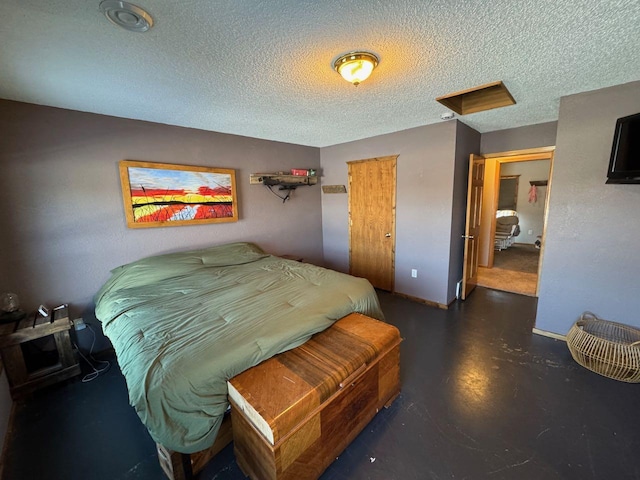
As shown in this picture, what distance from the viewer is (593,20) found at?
1.28m

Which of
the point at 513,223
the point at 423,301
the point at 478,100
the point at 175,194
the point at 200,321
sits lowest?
the point at 423,301

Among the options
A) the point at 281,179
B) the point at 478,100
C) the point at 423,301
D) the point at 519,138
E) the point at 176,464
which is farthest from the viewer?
the point at 281,179

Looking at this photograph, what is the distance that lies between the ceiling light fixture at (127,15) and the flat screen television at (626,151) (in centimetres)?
319

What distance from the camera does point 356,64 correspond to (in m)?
1.57

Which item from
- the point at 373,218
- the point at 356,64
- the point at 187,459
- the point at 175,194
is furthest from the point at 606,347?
the point at 175,194

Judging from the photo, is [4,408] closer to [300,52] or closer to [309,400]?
[309,400]

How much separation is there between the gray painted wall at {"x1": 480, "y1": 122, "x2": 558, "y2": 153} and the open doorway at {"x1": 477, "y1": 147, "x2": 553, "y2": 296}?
1.29 meters

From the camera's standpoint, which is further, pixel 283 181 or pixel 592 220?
pixel 283 181

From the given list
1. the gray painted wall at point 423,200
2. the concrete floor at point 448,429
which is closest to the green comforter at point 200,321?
the concrete floor at point 448,429

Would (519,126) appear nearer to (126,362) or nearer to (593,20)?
(593,20)

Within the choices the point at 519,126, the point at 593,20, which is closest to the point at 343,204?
the point at 519,126

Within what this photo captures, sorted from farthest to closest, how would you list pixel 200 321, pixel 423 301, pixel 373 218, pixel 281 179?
pixel 373 218 → pixel 281 179 → pixel 423 301 → pixel 200 321

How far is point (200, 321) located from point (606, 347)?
3105 millimetres

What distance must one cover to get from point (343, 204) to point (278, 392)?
340cm
